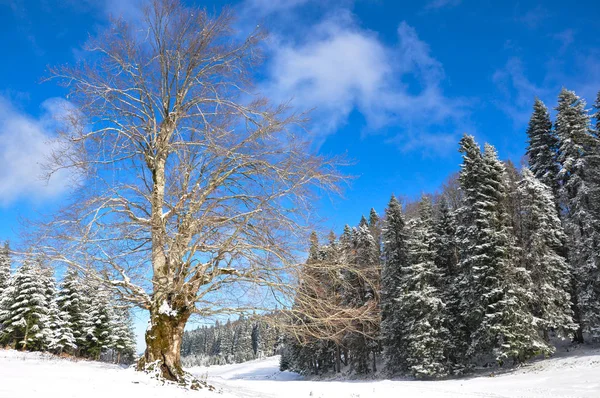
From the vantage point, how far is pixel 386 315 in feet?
114

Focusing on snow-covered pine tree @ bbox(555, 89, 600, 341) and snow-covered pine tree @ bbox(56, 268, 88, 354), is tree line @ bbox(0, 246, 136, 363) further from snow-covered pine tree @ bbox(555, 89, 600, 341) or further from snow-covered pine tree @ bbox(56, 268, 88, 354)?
snow-covered pine tree @ bbox(555, 89, 600, 341)

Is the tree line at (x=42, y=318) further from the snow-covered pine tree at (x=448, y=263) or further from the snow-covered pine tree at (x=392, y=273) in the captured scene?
the snow-covered pine tree at (x=448, y=263)

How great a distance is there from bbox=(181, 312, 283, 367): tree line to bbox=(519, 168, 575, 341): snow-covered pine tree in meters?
20.7

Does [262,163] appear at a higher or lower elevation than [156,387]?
higher

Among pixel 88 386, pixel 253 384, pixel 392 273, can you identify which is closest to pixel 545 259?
pixel 392 273

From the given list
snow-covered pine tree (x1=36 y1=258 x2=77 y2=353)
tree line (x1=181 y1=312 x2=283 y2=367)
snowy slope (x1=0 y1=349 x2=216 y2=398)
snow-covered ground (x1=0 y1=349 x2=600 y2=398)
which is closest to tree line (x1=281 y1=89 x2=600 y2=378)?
snow-covered ground (x1=0 y1=349 x2=600 y2=398)

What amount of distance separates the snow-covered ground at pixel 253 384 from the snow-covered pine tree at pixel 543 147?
42.1 ft

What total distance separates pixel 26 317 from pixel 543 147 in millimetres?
47179

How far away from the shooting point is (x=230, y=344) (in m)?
132

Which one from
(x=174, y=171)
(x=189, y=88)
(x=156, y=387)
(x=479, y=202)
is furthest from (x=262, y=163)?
(x=479, y=202)

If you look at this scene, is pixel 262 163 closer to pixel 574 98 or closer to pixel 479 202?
pixel 479 202

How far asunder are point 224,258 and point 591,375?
19.3m

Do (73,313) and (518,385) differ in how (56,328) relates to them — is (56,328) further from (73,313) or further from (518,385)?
(518,385)

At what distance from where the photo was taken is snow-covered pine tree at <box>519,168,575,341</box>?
80.8 ft
